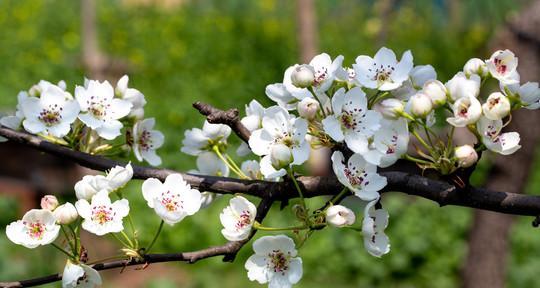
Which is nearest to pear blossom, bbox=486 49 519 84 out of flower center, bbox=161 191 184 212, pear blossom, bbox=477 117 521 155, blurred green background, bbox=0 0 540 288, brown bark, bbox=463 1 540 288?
pear blossom, bbox=477 117 521 155

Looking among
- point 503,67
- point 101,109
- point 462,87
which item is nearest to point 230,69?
point 101,109

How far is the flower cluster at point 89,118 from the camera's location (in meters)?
1.40

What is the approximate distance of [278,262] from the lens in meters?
1.25

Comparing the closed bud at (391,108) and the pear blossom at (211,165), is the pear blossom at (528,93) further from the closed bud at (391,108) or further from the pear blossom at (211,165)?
the pear blossom at (211,165)

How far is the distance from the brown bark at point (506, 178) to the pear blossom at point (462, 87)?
3645 mm

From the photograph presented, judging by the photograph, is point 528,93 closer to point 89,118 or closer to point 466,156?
point 466,156

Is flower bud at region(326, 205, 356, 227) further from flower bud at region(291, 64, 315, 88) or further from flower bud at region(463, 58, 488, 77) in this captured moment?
flower bud at region(463, 58, 488, 77)

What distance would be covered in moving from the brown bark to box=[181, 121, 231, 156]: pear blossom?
11.5 feet

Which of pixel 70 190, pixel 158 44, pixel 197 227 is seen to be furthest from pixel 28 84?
pixel 197 227

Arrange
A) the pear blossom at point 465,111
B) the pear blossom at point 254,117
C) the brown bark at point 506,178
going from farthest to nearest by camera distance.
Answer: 1. the brown bark at point 506,178
2. the pear blossom at point 254,117
3. the pear blossom at point 465,111

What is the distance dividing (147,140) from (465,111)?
2.42ft

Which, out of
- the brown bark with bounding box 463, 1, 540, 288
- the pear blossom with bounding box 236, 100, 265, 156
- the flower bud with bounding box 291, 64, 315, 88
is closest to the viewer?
the flower bud with bounding box 291, 64, 315, 88

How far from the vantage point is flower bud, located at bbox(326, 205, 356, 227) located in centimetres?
117

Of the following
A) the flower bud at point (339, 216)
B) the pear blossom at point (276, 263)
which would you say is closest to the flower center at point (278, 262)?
the pear blossom at point (276, 263)
